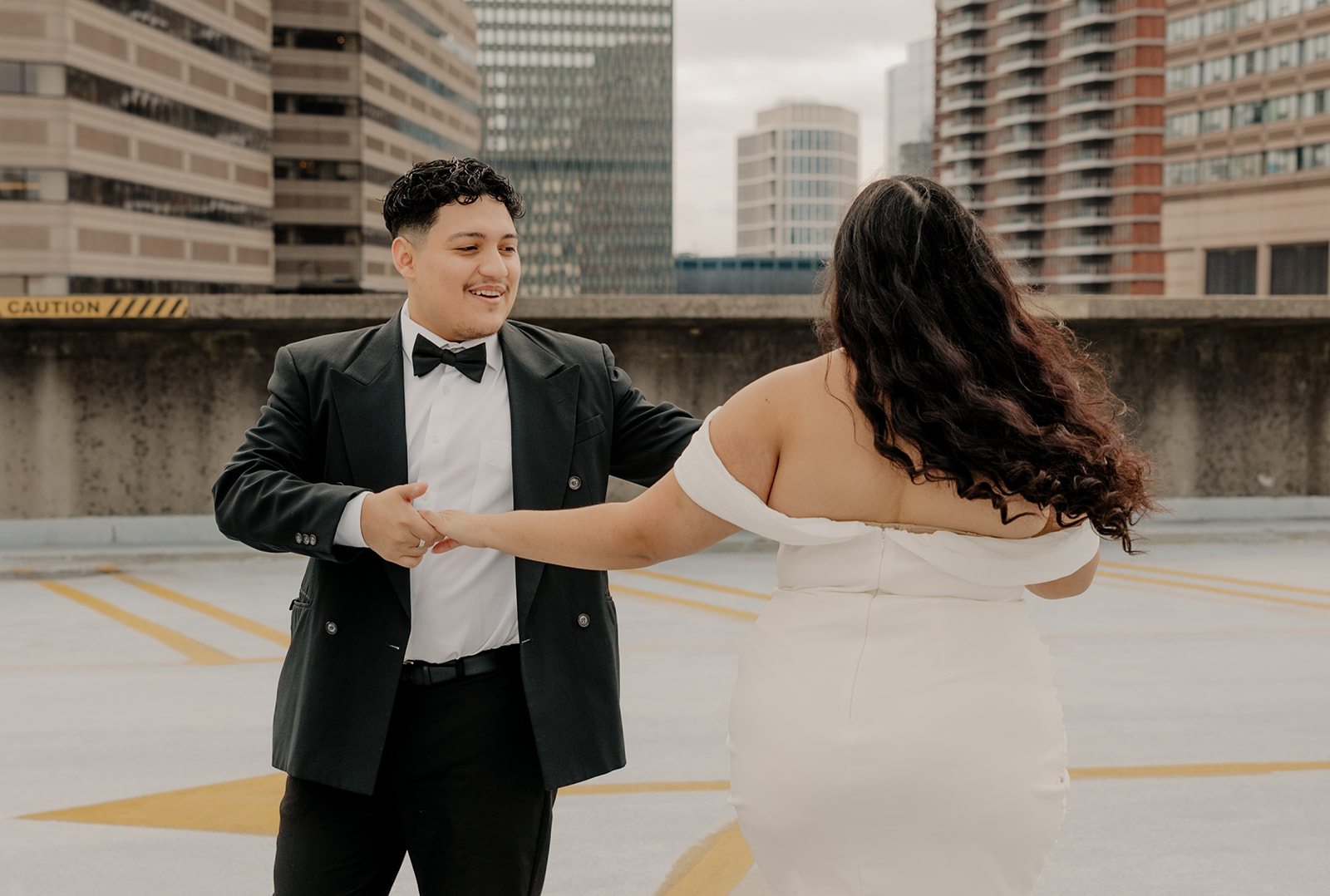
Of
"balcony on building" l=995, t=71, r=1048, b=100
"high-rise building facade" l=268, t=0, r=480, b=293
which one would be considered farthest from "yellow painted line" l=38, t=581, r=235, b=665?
"balcony on building" l=995, t=71, r=1048, b=100

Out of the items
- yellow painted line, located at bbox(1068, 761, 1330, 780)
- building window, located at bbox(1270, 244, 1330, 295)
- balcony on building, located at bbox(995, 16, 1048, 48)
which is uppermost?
Answer: balcony on building, located at bbox(995, 16, 1048, 48)

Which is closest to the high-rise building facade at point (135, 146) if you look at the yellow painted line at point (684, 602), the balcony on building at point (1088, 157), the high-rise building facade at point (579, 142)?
the yellow painted line at point (684, 602)

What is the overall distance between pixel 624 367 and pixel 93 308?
4.53m

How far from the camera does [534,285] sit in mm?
189500

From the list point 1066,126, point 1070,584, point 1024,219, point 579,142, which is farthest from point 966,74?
point 1070,584

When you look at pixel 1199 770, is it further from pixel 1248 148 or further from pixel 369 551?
pixel 1248 148

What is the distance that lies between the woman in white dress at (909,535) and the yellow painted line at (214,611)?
18.9 feet

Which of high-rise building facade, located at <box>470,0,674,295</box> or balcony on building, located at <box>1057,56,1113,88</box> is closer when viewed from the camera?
balcony on building, located at <box>1057,56,1113,88</box>

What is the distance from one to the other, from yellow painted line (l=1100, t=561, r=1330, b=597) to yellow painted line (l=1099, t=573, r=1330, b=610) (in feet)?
0.84

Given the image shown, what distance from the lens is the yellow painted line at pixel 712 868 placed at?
409 cm

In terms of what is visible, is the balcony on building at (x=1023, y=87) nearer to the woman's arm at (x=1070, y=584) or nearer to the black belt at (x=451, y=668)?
the woman's arm at (x=1070, y=584)

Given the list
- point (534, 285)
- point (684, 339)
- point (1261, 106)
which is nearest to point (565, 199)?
point (534, 285)

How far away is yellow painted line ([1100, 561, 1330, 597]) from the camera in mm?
9320

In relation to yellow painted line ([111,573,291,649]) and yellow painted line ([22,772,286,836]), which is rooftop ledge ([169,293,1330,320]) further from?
yellow painted line ([22,772,286,836])
